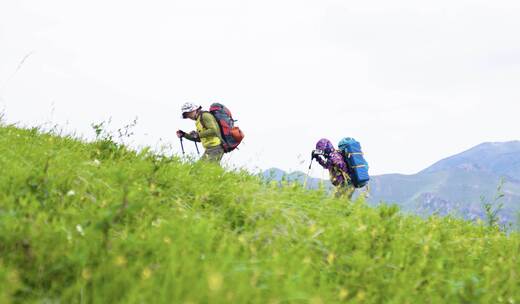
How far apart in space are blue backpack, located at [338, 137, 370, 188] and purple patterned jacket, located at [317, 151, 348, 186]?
16 centimetres

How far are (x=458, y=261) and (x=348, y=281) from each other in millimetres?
1728

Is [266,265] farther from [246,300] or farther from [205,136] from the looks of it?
[205,136]

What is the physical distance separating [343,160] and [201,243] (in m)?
9.98

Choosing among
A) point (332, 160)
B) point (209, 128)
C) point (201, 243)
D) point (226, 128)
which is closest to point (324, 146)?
point (332, 160)

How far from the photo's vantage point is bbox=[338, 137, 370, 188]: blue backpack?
41.8ft

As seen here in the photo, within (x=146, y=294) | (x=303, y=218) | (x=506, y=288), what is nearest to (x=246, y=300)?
(x=146, y=294)

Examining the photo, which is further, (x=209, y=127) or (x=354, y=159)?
(x=354, y=159)

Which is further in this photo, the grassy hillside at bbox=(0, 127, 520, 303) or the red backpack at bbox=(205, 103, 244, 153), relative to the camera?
Answer: the red backpack at bbox=(205, 103, 244, 153)

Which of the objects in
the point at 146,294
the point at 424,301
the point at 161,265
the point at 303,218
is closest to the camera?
the point at 146,294

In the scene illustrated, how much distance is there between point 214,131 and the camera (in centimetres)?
1249

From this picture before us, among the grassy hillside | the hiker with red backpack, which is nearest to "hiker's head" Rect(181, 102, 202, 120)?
the hiker with red backpack

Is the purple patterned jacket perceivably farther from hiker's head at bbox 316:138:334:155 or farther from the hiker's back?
the hiker's back

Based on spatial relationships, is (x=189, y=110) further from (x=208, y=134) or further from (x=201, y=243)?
(x=201, y=243)

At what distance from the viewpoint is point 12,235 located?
3.12 meters
